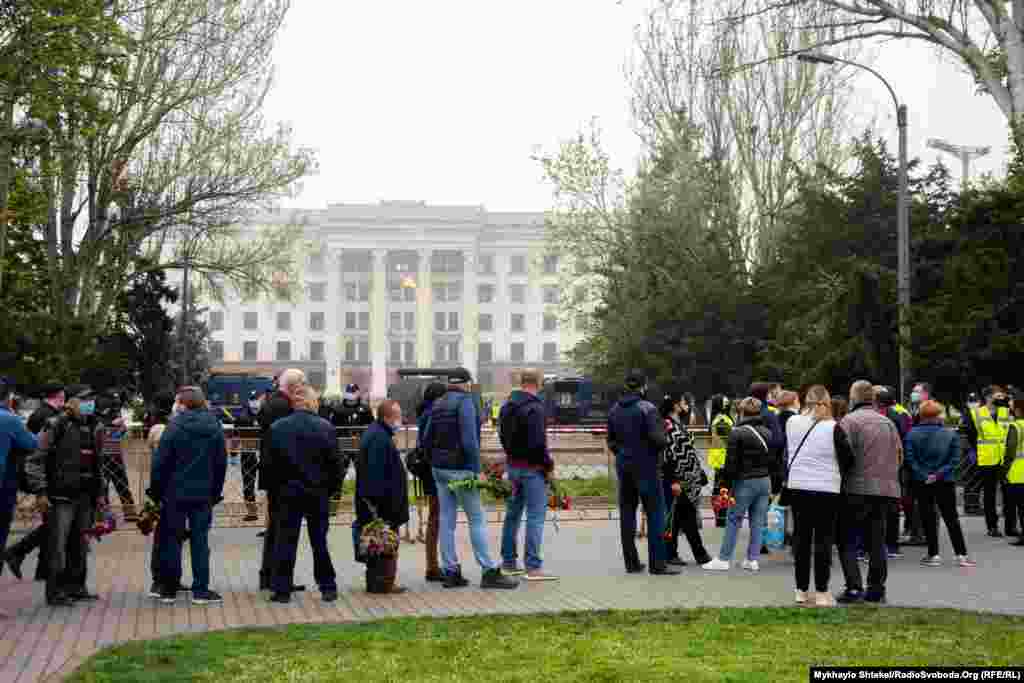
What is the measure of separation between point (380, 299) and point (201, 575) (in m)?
111

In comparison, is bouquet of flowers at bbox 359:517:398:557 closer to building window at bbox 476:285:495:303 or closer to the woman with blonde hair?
the woman with blonde hair

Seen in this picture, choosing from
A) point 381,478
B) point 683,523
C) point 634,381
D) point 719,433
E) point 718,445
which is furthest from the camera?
point 718,445

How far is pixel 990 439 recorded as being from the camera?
17969 millimetres

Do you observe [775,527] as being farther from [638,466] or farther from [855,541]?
[855,541]

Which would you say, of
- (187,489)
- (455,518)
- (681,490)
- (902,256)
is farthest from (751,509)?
(902,256)

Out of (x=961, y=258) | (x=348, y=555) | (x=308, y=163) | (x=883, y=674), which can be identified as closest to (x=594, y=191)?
(x=308, y=163)

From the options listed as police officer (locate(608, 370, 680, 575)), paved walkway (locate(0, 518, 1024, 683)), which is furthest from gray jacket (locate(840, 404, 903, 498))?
police officer (locate(608, 370, 680, 575))

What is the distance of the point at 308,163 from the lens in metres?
41.1

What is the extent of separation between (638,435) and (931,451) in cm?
356

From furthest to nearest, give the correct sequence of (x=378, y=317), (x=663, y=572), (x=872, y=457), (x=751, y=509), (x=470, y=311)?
(x=470, y=311)
(x=378, y=317)
(x=751, y=509)
(x=663, y=572)
(x=872, y=457)

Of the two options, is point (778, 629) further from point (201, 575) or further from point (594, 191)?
point (594, 191)

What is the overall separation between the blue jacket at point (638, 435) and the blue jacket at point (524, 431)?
34.3 inches

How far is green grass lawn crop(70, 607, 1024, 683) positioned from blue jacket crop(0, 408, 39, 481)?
2.56 metres

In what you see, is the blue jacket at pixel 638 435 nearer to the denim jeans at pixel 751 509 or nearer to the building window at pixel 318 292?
the denim jeans at pixel 751 509
